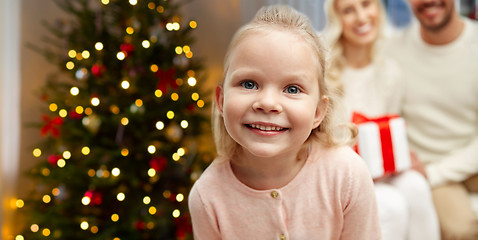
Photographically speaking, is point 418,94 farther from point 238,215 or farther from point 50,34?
point 50,34

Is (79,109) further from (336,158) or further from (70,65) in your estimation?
(336,158)

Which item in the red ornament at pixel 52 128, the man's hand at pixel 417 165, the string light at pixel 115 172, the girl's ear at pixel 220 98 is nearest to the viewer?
the girl's ear at pixel 220 98

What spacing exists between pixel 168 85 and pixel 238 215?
121 centimetres

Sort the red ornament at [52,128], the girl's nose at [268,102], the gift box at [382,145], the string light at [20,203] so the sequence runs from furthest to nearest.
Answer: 1. the string light at [20,203]
2. the red ornament at [52,128]
3. the gift box at [382,145]
4. the girl's nose at [268,102]

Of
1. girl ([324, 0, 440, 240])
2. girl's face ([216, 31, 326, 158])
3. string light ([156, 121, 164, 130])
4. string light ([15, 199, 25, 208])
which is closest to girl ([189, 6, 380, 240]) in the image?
girl's face ([216, 31, 326, 158])

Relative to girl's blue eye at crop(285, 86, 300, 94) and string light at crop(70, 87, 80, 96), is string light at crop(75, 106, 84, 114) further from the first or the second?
girl's blue eye at crop(285, 86, 300, 94)

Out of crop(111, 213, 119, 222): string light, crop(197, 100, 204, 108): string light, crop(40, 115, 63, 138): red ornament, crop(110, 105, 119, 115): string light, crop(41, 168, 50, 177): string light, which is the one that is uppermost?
crop(197, 100, 204, 108): string light

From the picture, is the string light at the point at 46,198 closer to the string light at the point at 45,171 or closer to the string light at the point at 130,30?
the string light at the point at 45,171

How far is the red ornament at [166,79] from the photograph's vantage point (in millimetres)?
2213

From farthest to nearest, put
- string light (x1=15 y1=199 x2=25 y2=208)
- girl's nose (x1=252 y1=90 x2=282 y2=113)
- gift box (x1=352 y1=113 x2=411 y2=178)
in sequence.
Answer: string light (x1=15 y1=199 x2=25 y2=208)
gift box (x1=352 y1=113 x2=411 y2=178)
girl's nose (x1=252 y1=90 x2=282 y2=113)

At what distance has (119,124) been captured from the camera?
2.18m

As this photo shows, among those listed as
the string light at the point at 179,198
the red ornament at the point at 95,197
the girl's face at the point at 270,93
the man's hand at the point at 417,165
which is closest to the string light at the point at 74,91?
the red ornament at the point at 95,197

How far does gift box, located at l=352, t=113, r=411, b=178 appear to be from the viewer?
1669 millimetres

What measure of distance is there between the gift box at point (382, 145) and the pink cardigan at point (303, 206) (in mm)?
520
